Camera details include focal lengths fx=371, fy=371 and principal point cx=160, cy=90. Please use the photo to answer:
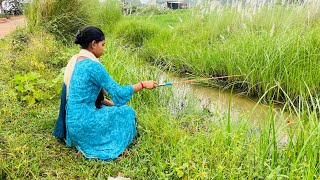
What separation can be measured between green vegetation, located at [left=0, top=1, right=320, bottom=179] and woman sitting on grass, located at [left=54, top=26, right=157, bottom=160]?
146 mm

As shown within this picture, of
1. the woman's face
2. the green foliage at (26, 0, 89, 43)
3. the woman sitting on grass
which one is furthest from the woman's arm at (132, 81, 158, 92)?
the green foliage at (26, 0, 89, 43)

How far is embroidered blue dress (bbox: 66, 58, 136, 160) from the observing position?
2947 millimetres

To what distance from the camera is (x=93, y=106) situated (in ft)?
10.2

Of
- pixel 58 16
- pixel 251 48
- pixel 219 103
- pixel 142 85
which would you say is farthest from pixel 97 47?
pixel 58 16

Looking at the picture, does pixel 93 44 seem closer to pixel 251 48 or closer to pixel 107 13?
pixel 251 48

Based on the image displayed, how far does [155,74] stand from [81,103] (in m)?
1.87

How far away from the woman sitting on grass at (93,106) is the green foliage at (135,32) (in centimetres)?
481

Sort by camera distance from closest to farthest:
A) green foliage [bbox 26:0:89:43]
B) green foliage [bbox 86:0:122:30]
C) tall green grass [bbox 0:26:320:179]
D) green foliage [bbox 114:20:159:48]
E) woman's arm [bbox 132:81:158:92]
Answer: tall green grass [bbox 0:26:320:179] → woman's arm [bbox 132:81:158:92] → green foliage [bbox 26:0:89:43] → green foliage [bbox 114:20:159:48] → green foliage [bbox 86:0:122:30]

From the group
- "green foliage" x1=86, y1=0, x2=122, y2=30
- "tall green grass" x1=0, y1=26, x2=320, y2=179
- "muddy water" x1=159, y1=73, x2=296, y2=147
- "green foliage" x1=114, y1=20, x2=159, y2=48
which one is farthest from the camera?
"green foliage" x1=86, y1=0, x2=122, y2=30

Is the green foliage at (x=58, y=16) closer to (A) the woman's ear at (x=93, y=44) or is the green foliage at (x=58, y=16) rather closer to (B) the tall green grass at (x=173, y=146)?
(B) the tall green grass at (x=173, y=146)

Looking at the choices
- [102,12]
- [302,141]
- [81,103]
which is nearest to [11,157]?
[81,103]

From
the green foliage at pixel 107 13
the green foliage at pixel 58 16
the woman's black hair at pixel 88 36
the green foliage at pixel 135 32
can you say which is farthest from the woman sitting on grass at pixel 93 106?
the green foliage at pixel 107 13

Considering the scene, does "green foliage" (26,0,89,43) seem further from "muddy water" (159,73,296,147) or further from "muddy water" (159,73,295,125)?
"muddy water" (159,73,295,125)

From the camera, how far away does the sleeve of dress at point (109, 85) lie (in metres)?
2.92
